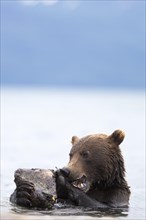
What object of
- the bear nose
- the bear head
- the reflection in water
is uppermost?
the bear head

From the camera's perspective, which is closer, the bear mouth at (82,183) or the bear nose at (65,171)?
the bear nose at (65,171)

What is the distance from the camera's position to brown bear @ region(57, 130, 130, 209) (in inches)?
425

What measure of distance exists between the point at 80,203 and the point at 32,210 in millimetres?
898

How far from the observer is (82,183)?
1075 centimetres

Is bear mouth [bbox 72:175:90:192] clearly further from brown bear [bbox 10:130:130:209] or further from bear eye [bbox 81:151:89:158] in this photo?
bear eye [bbox 81:151:89:158]

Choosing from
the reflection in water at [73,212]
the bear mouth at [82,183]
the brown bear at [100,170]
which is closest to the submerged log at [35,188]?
the reflection in water at [73,212]

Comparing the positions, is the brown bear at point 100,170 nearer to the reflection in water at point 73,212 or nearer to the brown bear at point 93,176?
the brown bear at point 93,176

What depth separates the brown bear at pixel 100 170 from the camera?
10.8m

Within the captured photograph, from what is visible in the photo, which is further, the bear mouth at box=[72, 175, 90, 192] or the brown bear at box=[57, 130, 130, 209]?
the brown bear at box=[57, 130, 130, 209]

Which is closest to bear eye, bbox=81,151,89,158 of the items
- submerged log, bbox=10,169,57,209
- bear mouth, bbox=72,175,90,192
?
bear mouth, bbox=72,175,90,192

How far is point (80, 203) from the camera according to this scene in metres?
10.4

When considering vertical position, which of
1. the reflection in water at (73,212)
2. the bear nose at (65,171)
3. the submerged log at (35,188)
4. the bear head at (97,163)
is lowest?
the reflection in water at (73,212)

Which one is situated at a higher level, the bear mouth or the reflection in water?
the bear mouth

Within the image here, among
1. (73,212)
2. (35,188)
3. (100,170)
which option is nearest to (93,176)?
(100,170)
